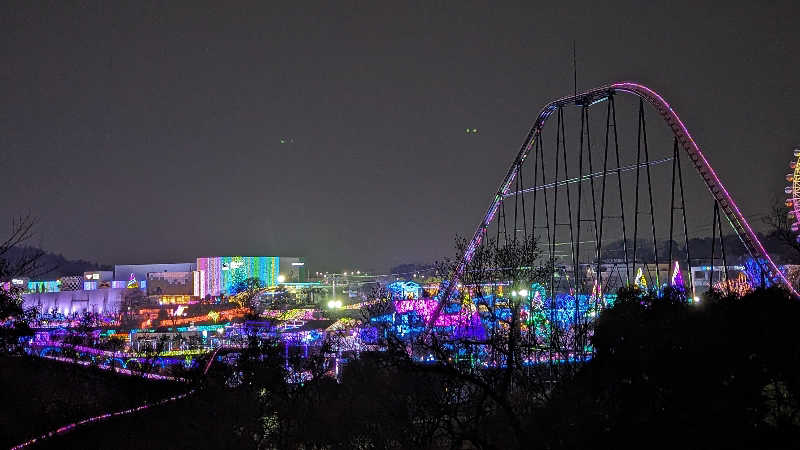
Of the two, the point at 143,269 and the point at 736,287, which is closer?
the point at 736,287

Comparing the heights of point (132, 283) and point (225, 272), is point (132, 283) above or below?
below

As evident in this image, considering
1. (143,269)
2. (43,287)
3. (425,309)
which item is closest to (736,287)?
(425,309)

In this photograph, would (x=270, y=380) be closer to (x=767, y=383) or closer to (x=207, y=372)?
(x=207, y=372)

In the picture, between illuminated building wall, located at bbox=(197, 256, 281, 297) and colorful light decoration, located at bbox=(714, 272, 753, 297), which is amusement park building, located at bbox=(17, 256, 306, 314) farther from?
colorful light decoration, located at bbox=(714, 272, 753, 297)

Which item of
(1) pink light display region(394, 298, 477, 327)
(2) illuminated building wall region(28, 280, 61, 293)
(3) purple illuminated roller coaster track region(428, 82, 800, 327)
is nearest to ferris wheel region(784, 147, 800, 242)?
(3) purple illuminated roller coaster track region(428, 82, 800, 327)

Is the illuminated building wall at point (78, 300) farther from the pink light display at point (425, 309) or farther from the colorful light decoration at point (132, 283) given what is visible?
the pink light display at point (425, 309)

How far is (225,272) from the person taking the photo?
285ft

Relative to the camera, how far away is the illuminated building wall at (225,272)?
8612 centimetres

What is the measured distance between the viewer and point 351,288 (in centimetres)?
11144

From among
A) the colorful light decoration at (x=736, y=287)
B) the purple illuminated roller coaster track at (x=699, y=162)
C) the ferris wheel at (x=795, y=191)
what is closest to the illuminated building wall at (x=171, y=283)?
the colorful light decoration at (x=736, y=287)

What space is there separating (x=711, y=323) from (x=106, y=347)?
121 ft

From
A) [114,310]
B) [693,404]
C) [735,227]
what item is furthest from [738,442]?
[114,310]

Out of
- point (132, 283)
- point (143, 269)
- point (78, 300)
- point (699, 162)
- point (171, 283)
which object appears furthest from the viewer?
point (143, 269)

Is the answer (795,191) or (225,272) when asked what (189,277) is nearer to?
(225,272)
